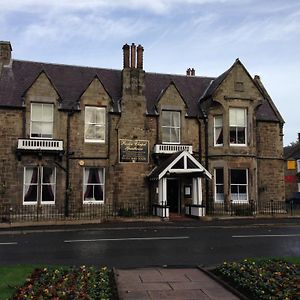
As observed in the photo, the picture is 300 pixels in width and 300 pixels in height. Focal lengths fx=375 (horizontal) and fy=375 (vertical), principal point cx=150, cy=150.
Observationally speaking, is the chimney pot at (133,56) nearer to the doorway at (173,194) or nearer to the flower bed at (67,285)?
the doorway at (173,194)

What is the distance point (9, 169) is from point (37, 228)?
6.31m

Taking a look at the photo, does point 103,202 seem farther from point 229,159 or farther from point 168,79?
point 168,79

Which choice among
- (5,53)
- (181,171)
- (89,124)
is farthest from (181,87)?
(5,53)

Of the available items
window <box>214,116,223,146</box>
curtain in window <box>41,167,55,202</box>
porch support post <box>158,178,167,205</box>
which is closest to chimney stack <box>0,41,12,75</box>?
curtain in window <box>41,167,55,202</box>

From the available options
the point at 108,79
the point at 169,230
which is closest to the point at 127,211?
the point at 169,230

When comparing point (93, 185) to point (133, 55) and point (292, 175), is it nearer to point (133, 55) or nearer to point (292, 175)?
point (133, 55)

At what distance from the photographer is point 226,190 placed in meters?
26.2

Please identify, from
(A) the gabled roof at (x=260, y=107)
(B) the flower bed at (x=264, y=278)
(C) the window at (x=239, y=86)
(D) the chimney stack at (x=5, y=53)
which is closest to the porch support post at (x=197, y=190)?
(A) the gabled roof at (x=260, y=107)

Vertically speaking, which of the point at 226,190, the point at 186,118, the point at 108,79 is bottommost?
the point at 226,190

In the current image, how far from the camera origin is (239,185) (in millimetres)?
27047

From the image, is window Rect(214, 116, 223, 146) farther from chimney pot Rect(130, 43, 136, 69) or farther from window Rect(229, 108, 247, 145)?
chimney pot Rect(130, 43, 136, 69)

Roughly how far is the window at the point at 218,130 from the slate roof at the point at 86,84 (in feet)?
4.66

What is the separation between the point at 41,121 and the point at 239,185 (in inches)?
572

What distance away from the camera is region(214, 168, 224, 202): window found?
2680 cm
